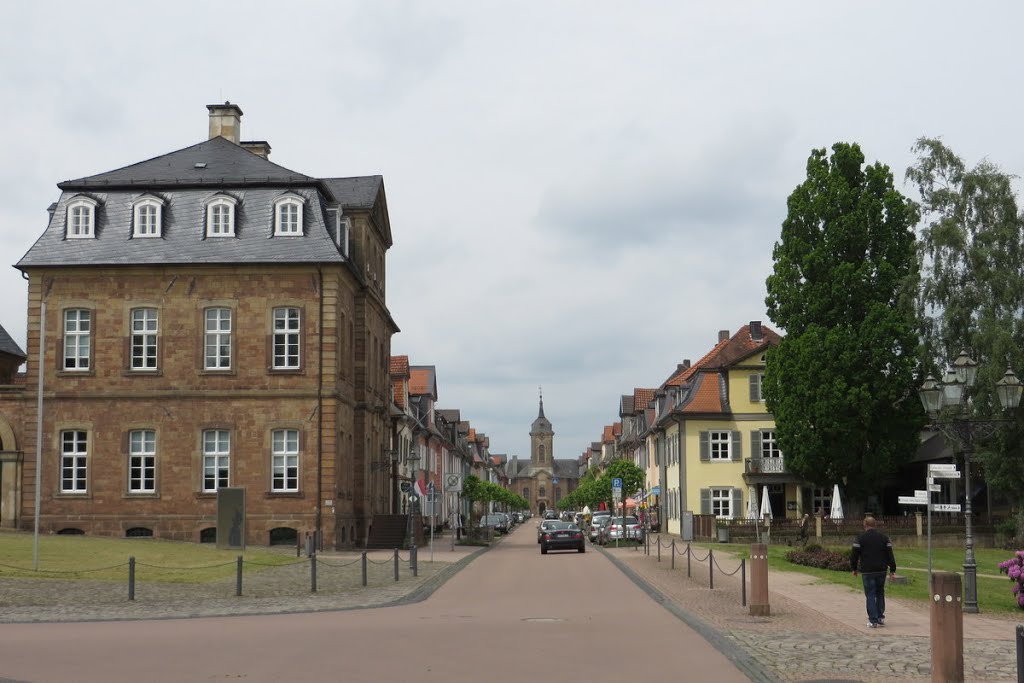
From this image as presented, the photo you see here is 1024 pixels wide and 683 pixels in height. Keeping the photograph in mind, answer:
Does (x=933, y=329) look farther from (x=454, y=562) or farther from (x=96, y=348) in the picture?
(x=96, y=348)

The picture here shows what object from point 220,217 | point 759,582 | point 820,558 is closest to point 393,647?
point 759,582

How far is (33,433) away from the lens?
141 feet

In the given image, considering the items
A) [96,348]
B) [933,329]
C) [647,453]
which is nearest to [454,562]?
[96,348]

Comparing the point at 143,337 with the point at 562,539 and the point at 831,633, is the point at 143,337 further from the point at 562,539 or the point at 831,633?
the point at 831,633

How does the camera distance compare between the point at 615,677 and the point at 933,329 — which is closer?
the point at 615,677

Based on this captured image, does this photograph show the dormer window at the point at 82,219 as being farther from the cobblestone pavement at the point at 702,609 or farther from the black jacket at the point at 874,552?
the black jacket at the point at 874,552

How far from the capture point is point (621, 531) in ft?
182

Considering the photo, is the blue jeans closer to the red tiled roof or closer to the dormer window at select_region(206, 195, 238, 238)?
the dormer window at select_region(206, 195, 238, 238)

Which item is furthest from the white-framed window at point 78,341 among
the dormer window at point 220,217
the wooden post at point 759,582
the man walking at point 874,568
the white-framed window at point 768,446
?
the white-framed window at point 768,446

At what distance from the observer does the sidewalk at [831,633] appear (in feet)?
43.0

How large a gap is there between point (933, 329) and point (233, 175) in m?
26.7

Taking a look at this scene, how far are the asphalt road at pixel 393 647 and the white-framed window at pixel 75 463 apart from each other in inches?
939

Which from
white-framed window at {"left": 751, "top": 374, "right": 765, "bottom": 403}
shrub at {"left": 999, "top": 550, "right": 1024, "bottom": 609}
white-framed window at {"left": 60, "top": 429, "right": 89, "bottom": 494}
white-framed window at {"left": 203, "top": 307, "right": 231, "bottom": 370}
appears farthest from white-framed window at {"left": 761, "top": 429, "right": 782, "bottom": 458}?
shrub at {"left": 999, "top": 550, "right": 1024, "bottom": 609}

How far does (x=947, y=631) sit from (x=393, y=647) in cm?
664
